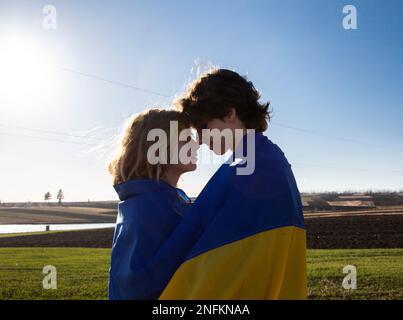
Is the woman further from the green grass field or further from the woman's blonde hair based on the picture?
the green grass field

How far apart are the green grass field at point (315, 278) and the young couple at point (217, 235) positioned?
663cm

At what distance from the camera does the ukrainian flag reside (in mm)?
1839

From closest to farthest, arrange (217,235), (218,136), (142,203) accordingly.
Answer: (217,235) < (142,203) < (218,136)

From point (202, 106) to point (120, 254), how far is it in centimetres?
97

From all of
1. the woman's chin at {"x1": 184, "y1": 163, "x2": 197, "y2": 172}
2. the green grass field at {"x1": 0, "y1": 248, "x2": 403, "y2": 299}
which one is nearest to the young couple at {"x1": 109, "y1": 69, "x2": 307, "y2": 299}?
the woman's chin at {"x1": 184, "y1": 163, "x2": 197, "y2": 172}

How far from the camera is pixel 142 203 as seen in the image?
6.93 feet

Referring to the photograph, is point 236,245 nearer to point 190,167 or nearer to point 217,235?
point 217,235

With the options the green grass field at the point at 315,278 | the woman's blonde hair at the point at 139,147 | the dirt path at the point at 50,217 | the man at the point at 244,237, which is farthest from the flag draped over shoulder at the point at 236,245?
the dirt path at the point at 50,217

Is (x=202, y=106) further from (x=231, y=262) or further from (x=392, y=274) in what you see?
(x=392, y=274)

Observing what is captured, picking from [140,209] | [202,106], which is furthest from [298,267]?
[202,106]

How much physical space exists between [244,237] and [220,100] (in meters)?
0.95

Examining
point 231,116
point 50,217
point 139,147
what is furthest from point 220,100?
point 50,217

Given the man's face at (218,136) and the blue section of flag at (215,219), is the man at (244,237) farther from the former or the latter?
the man's face at (218,136)

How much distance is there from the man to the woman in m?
0.13
